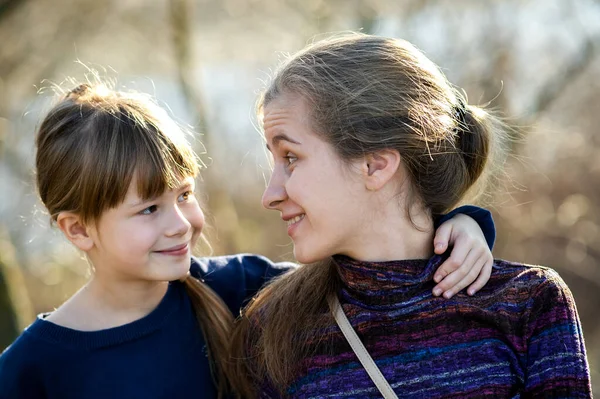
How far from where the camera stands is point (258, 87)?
579 cm

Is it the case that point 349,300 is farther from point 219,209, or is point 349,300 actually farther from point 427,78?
point 219,209

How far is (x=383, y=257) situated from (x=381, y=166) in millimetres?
281

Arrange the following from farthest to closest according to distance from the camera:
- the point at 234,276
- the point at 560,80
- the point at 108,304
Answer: the point at 560,80 → the point at 234,276 → the point at 108,304

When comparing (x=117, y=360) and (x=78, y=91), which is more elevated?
(x=78, y=91)

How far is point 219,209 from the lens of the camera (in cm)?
671

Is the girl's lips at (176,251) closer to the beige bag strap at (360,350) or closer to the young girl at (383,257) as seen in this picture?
the young girl at (383,257)

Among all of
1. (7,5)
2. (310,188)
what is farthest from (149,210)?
(7,5)

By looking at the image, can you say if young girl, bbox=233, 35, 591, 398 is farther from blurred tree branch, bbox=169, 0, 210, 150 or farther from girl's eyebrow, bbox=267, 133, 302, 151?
A: blurred tree branch, bbox=169, 0, 210, 150

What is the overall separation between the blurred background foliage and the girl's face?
270cm

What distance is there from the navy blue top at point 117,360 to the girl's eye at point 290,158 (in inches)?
20.6

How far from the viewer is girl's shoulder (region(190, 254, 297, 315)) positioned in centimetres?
274

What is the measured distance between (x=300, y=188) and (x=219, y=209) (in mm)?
4569

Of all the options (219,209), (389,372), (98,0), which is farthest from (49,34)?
(389,372)

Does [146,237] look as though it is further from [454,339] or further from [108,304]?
[454,339]
